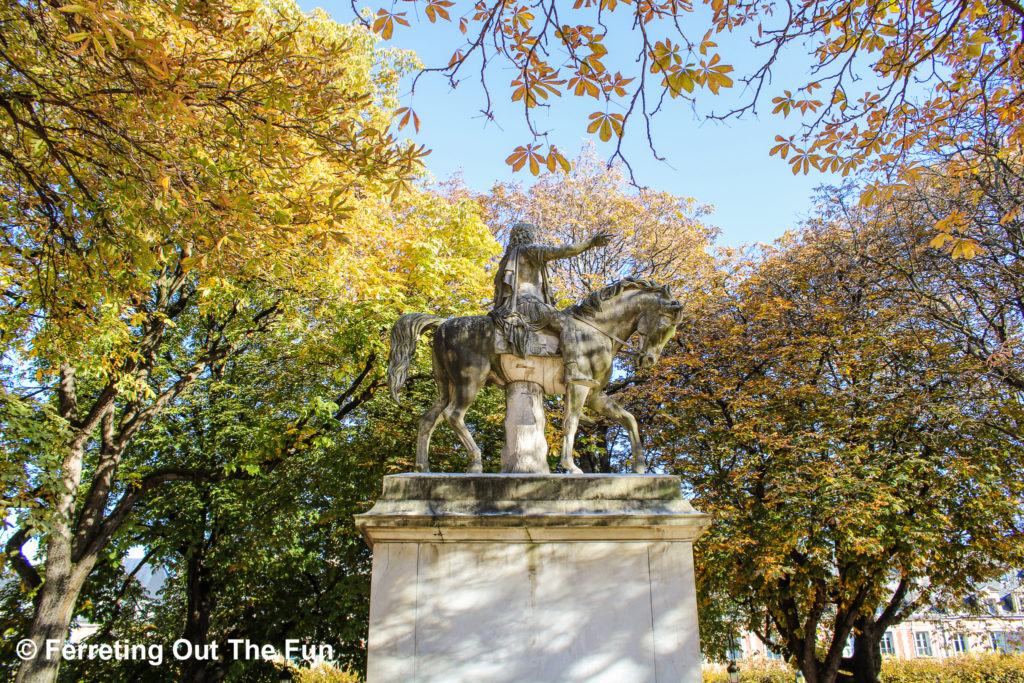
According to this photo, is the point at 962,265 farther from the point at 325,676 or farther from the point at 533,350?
the point at 325,676

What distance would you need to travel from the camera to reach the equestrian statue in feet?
A: 20.6

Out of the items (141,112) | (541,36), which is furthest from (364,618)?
(541,36)

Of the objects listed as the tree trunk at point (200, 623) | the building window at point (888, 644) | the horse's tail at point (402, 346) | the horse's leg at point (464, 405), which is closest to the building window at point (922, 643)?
the building window at point (888, 644)

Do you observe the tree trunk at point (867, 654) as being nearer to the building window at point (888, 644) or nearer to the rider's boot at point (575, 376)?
the rider's boot at point (575, 376)

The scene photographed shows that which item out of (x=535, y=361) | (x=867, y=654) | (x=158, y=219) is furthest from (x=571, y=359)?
(x=867, y=654)

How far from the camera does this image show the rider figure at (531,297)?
6.28 metres

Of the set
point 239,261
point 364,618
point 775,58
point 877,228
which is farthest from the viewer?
point 877,228

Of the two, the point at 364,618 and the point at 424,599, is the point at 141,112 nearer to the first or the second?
the point at 424,599

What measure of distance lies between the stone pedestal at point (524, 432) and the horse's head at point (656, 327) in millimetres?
983

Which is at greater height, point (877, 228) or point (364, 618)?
point (877, 228)

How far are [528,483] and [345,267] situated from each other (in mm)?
8071

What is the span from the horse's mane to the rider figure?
7.0 inches

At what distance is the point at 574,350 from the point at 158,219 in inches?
143

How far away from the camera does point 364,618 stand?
47.5 feet
